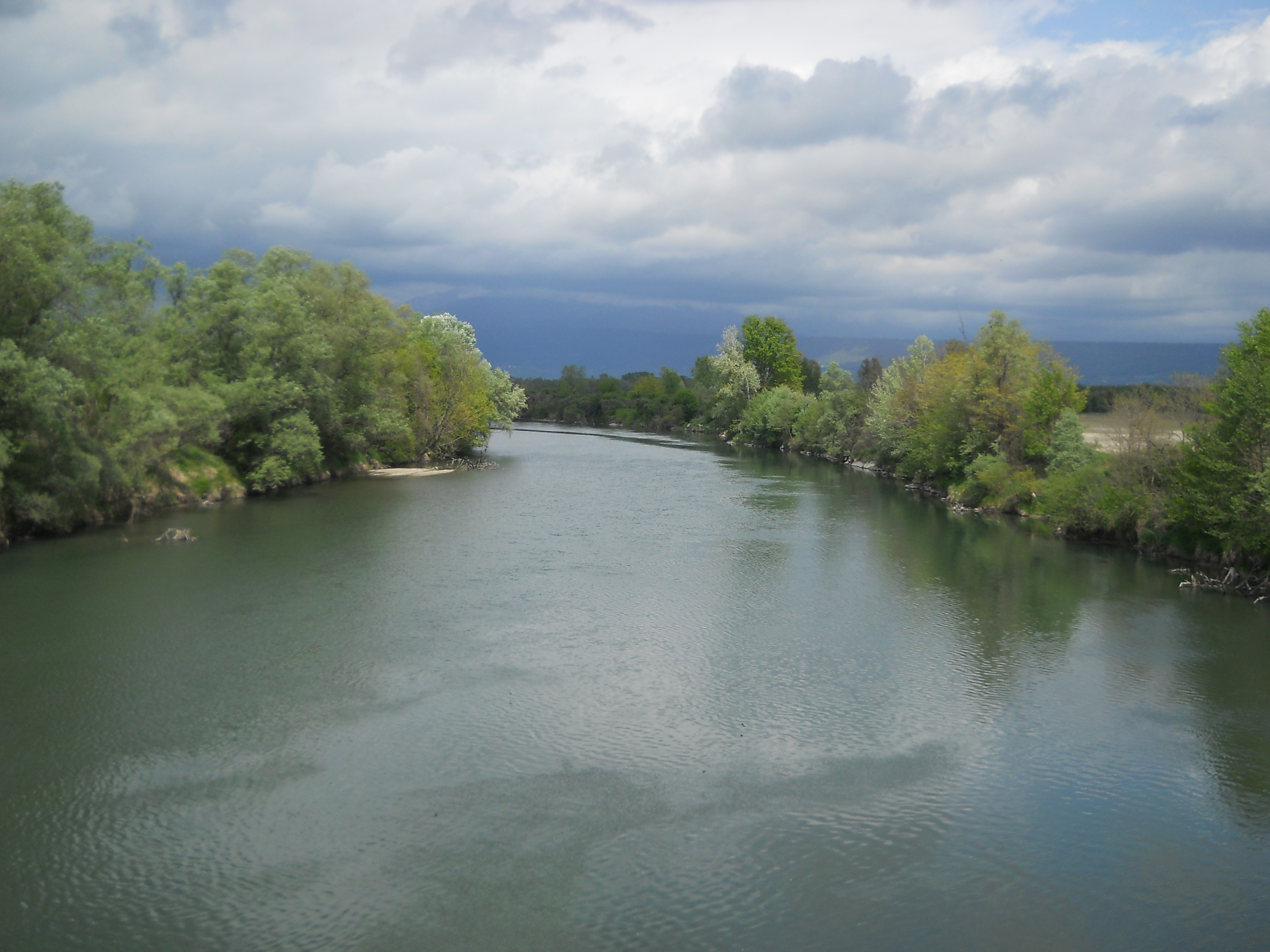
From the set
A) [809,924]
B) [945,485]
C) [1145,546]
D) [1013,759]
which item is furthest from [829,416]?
[809,924]

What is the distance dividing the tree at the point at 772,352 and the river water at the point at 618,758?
285 ft

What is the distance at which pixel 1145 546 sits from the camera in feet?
118

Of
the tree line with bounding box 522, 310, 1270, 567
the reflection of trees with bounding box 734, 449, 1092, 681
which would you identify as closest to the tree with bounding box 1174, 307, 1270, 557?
the tree line with bounding box 522, 310, 1270, 567

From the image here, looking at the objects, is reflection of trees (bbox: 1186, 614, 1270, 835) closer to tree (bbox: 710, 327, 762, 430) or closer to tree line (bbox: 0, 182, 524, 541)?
tree line (bbox: 0, 182, 524, 541)

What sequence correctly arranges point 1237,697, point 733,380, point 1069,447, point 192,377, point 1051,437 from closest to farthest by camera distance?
1. point 1237,697
2. point 1069,447
3. point 1051,437
4. point 192,377
5. point 733,380

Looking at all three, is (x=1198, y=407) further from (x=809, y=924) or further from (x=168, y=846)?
(x=168, y=846)

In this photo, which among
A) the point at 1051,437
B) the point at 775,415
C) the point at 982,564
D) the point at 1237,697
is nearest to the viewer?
the point at 1237,697

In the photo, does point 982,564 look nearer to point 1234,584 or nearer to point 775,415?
point 1234,584

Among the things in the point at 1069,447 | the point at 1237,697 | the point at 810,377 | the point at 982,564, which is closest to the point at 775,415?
the point at 810,377

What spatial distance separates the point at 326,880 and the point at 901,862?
7823 millimetres

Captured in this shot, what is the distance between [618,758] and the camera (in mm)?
15578

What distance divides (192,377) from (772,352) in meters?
80.9

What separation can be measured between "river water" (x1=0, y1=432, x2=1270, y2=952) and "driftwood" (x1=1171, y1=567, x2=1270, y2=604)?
148 centimetres

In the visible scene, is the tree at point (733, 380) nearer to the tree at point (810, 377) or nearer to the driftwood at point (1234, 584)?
the tree at point (810, 377)
